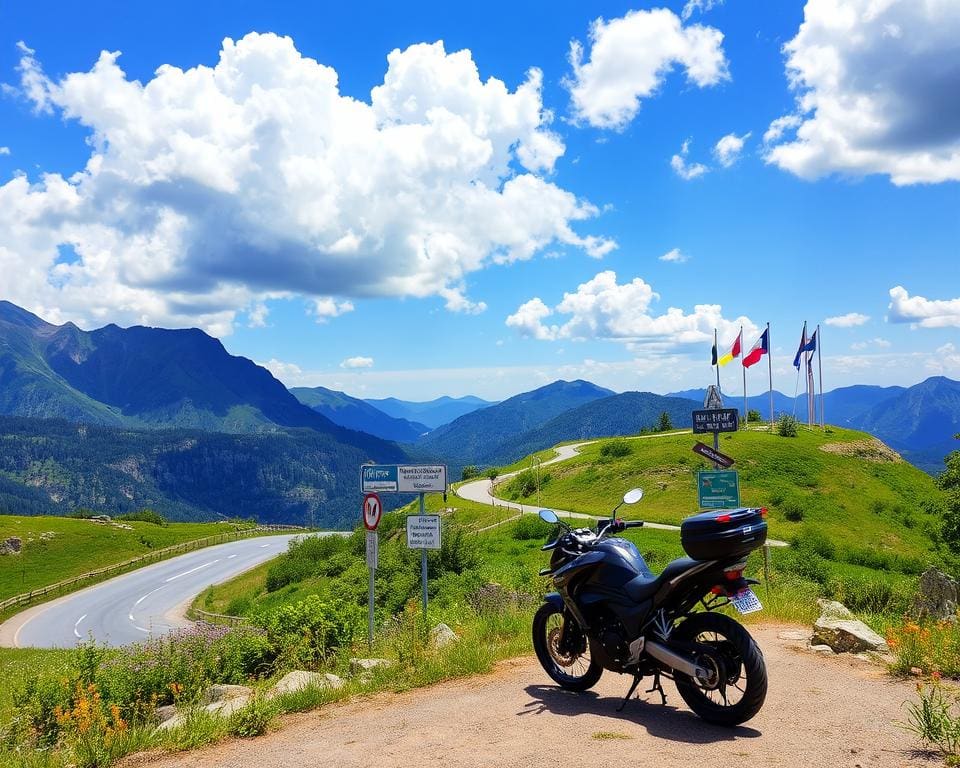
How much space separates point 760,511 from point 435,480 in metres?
7.56

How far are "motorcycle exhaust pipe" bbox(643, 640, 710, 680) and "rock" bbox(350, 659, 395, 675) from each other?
165 inches

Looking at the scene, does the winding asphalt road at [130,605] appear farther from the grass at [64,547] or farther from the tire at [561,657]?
the tire at [561,657]

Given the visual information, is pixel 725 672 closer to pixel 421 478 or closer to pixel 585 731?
pixel 585 731

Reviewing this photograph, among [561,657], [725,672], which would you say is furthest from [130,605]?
[725,672]

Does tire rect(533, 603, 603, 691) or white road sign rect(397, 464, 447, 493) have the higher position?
white road sign rect(397, 464, 447, 493)

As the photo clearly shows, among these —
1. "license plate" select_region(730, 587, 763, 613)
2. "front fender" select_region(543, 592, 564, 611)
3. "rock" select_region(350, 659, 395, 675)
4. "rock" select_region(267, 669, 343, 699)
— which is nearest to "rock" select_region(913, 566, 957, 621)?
"front fender" select_region(543, 592, 564, 611)

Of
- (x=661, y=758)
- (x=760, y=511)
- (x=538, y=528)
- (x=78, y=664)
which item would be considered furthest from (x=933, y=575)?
(x=538, y=528)

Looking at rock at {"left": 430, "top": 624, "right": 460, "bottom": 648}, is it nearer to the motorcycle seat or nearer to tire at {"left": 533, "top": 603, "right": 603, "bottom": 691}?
Result: tire at {"left": 533, "top": 603, "right": 603, "bottom": 691}

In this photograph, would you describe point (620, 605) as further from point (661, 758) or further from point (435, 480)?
point (435, 480)

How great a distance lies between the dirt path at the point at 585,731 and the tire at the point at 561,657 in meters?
0.16

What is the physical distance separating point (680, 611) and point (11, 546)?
3589 inches

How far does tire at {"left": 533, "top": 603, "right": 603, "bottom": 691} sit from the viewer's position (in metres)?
7.60

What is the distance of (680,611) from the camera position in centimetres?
632

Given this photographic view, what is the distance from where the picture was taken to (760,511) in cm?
610
